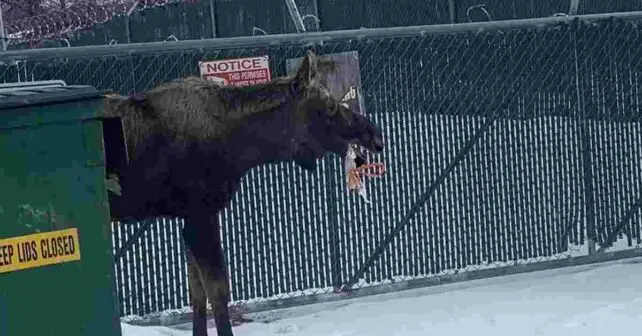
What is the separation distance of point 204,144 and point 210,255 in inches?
25.2

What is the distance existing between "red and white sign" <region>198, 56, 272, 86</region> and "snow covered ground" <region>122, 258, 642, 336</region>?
1.66 metres

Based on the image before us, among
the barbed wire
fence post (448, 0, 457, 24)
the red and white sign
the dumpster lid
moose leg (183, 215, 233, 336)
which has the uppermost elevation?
the barbed wire

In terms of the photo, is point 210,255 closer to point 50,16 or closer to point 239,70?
point 239,70

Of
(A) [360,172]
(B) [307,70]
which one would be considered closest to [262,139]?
(B) [307,70]

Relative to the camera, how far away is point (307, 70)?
300 inches

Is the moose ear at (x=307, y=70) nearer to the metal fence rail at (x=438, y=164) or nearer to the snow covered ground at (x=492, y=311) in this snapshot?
the metal fence rail at (x=438, y=164)

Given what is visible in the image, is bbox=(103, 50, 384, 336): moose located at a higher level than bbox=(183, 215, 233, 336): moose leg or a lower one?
higher

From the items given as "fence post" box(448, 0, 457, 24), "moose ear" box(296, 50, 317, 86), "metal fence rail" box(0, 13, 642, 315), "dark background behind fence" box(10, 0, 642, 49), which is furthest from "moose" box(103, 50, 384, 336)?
"fence post" box(448, 0, 457, 24)

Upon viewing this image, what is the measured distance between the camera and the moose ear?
758 centimetres

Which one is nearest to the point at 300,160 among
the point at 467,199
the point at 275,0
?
the point at 467,199

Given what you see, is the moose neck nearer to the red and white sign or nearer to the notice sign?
the red and white sign

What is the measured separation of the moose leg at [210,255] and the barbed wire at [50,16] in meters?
8.54

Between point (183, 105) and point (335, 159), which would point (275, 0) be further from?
point (183, 105)

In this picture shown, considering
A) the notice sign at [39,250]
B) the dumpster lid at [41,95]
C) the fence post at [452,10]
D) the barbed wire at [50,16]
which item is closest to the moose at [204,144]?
the dumpster lid at [41,95]
